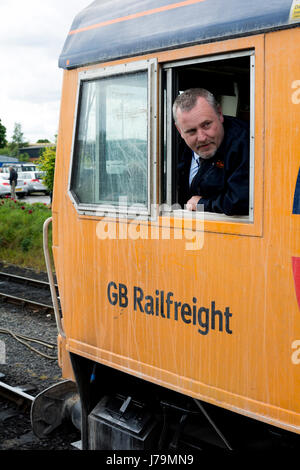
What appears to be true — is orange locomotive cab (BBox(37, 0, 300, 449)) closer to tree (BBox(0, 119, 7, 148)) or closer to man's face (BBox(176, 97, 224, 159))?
man's face (BBox(176, 97, 224, 159))

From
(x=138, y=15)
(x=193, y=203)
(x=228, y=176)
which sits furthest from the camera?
(x=138, y=15)

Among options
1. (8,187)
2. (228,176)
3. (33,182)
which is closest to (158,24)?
(228,176)

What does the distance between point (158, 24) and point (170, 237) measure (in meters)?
1.15

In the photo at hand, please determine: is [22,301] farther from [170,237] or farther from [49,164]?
[49,164]

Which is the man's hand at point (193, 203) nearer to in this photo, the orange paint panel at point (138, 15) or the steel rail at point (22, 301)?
the orange paint panel at point (138, 15)

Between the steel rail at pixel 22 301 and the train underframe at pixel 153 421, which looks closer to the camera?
the train underframe at pixel 153 421

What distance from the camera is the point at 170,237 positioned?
315 centimetres

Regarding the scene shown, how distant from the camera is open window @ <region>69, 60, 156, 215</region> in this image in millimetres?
3277

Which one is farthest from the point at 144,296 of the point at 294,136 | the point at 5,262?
the point at 5,262

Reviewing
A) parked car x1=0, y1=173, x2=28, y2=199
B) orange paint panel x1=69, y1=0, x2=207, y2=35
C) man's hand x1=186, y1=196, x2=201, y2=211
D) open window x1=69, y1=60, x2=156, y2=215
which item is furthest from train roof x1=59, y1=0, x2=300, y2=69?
parked car x1=0, y1=173, x2=28, y2=199

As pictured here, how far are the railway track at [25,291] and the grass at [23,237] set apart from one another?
125 centimetres

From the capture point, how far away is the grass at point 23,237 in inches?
518

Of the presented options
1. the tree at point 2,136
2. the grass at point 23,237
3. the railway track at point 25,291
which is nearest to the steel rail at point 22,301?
the railway track at point 25,291
